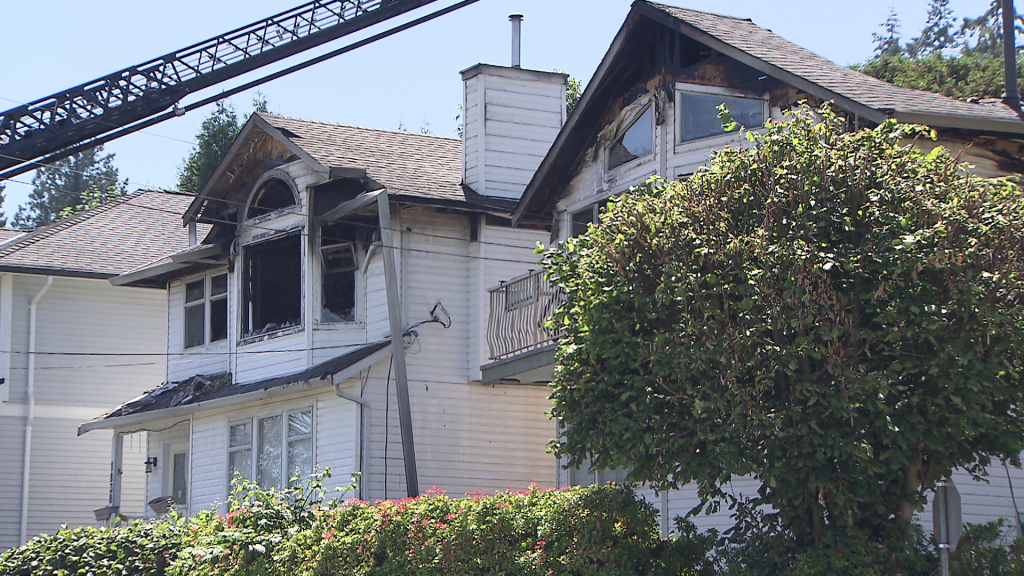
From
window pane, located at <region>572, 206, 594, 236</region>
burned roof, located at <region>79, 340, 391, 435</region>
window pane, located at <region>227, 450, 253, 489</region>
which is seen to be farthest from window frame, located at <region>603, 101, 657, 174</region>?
window pane, located at <region>227, 450, 253, 489</region>

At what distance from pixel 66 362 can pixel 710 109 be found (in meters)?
17.5

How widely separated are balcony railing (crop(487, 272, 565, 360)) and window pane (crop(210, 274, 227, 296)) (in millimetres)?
7118

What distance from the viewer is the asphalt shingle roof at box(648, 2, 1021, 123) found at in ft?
49.0

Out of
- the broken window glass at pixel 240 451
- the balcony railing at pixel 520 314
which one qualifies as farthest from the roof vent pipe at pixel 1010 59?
the broken window glass at pixel 240 451

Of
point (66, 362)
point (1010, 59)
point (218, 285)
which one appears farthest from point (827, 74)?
point (66, 362)

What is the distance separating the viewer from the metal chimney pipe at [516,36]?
80.0 feet

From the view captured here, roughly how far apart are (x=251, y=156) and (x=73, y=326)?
800 centimetres

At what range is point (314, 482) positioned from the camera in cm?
1578

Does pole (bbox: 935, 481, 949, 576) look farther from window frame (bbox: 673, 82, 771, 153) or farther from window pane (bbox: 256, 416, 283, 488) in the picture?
window pane (bbox: 256, 416, 283, 488)

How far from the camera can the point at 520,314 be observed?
62.5 feet

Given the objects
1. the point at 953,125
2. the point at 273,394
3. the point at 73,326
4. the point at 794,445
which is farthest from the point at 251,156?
the point at 794,445

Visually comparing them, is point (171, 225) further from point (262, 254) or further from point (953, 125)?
point (953, 125)

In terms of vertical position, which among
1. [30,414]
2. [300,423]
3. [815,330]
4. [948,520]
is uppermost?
[815,330]

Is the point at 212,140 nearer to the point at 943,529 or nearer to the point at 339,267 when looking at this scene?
the point at 339,267
